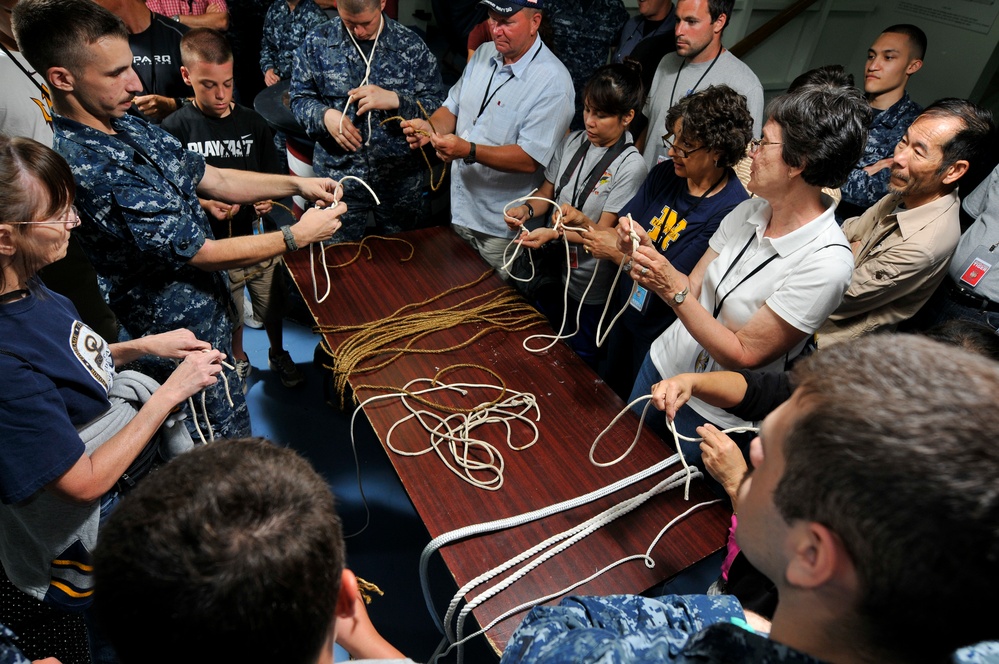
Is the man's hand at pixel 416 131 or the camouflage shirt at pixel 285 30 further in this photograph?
the camouflage shirt at pixel 285 30

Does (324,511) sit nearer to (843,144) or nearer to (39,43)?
(843,144)

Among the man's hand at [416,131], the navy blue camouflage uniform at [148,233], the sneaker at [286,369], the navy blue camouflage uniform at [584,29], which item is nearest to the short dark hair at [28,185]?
the navy blue camouflage uniform at [148,233]

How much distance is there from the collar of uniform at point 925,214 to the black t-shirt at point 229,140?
2910mm

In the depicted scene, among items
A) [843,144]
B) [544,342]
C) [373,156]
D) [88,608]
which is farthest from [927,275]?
[88,608]

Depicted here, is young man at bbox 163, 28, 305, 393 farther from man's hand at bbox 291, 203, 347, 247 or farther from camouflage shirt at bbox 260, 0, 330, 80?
camouflage shirt at bbox 260, 0, 330, 80

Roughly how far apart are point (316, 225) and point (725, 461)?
1.61 m

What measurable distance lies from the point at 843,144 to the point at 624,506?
1.15m

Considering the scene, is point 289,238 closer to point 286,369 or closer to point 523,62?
point 286,369

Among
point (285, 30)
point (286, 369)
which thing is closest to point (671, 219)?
point (286, 369)

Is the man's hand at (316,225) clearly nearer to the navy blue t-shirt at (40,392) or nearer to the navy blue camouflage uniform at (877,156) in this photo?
the navy blue t-shirt at (40,392)

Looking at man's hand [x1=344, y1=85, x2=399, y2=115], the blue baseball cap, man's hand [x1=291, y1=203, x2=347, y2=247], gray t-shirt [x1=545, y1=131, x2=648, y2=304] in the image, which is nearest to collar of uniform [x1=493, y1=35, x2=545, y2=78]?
the blue baseball cap

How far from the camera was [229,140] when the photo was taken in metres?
2.89

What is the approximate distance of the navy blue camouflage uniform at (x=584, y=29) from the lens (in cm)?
409

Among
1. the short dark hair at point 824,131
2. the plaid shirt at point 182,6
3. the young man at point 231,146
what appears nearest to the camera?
the short dark hair at point 824,131
